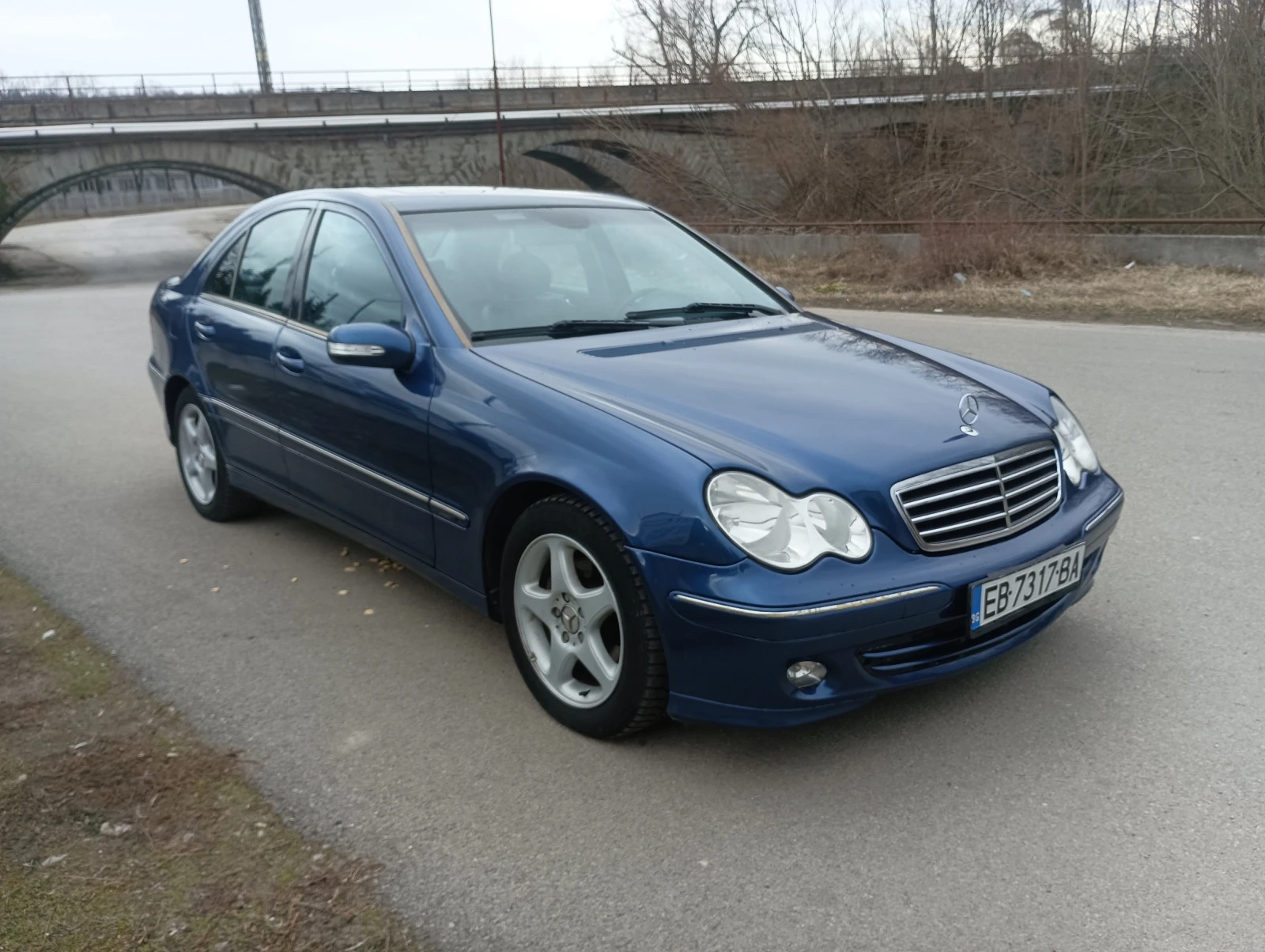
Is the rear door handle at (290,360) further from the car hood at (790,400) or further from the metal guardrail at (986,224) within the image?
the metal guardrail at (986,224)

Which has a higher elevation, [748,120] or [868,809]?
[748,120]

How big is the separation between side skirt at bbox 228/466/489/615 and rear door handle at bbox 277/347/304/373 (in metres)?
0.55

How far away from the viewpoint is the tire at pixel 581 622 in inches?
114

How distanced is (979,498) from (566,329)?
156 cm

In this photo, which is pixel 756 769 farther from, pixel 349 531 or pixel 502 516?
pixel 349 531

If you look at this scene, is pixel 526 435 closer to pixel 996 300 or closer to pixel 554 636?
pixel 554 636

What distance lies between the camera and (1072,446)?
11.7 feet

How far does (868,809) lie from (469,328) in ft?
6.55

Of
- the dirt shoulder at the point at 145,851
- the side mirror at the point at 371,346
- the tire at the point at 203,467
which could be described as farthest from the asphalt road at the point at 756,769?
the side mirror at the point at 371,346

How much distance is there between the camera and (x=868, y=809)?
2.78m

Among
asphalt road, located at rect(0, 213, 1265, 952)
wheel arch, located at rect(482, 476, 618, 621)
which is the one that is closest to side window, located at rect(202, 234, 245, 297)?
asphalt road, located at rect(0, 213, 1265, 952)

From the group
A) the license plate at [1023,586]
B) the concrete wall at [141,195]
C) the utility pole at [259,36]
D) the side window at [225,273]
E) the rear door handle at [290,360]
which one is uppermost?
the utility pole at [259,36]

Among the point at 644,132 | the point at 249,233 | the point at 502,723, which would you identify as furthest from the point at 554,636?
the point at 644,132

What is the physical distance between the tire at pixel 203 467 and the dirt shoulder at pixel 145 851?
1.79 metres
